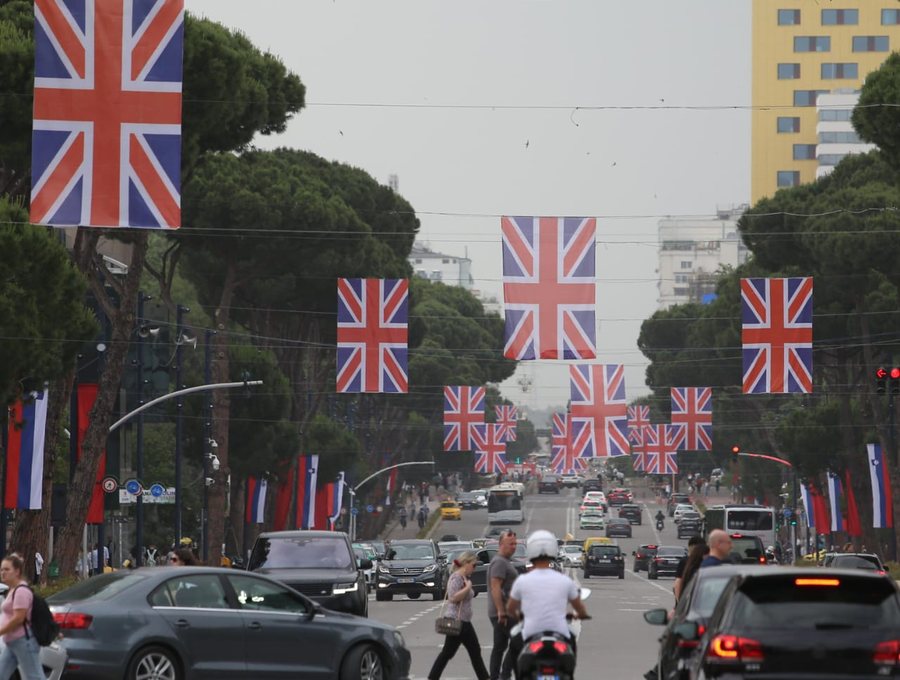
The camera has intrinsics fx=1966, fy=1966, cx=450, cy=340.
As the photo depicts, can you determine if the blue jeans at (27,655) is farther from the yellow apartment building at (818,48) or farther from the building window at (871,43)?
the building window at (871,43)

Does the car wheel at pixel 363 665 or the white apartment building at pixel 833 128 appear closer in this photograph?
the car wheel at pixel 363 665

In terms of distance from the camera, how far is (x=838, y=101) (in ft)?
522

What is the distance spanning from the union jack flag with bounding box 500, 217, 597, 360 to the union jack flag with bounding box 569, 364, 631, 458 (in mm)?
29599

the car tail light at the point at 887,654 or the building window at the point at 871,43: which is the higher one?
the building window at the point at 871,43

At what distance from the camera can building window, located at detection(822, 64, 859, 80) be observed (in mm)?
158625

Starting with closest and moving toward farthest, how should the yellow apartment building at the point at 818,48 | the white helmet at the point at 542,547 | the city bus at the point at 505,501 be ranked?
1. the white helmet at the point at 542,547
2. the city bus at the point at 505,501
3. the yellow apartment building at the point at 818,48

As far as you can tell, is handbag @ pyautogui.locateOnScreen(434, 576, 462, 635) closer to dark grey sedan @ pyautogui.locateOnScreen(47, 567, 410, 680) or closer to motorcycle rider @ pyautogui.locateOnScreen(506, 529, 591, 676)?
dark grey sedan @ pyautogui.locateOnScreen(47, 567, 410, 680)

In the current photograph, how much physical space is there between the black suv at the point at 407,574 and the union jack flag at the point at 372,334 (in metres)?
5.15

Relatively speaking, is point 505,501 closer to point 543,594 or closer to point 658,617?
point 658,617

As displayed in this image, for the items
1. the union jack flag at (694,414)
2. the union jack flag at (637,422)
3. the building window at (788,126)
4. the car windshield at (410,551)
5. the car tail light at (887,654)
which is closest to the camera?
the car tail light at (887,654)

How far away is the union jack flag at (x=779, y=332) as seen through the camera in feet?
175

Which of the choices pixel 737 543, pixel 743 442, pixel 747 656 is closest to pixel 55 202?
pixel 747 656

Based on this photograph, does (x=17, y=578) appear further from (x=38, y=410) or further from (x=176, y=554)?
(x=38, y=410)

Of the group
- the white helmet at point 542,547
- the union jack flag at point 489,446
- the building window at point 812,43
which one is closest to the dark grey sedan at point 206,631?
the white helmet at point 542,547
